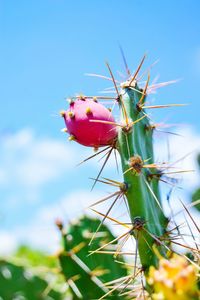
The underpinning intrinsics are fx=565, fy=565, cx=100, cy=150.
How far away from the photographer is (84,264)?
2.56 metres

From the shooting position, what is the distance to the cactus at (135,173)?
162cm

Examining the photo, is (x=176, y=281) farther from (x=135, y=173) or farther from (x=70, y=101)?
(x=70, y=101)

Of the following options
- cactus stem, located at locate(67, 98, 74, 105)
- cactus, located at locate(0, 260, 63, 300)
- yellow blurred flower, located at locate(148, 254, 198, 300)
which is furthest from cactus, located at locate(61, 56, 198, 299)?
cactus, located at locate(0, 260, 63, 300)

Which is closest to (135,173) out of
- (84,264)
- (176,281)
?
(176,281)

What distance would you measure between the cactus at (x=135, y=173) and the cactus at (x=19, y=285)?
1.52 meters

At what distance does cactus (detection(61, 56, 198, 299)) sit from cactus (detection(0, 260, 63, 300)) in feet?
4.98

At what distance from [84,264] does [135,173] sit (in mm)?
1021

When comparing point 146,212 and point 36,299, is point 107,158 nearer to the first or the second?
point 146,212

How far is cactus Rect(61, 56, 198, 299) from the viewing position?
162 cm

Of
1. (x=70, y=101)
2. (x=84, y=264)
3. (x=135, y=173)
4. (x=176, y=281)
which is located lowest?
(x=176, y=281)

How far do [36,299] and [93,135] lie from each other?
1.75 m

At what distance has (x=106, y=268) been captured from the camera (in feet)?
8.14

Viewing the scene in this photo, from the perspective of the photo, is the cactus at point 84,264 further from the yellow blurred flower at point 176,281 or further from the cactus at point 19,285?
the yellow blurred flower at point 176,281

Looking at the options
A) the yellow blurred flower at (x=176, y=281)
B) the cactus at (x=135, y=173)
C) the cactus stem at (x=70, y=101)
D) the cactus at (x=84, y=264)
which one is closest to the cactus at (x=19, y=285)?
the cactus at (x=84, y=264)
